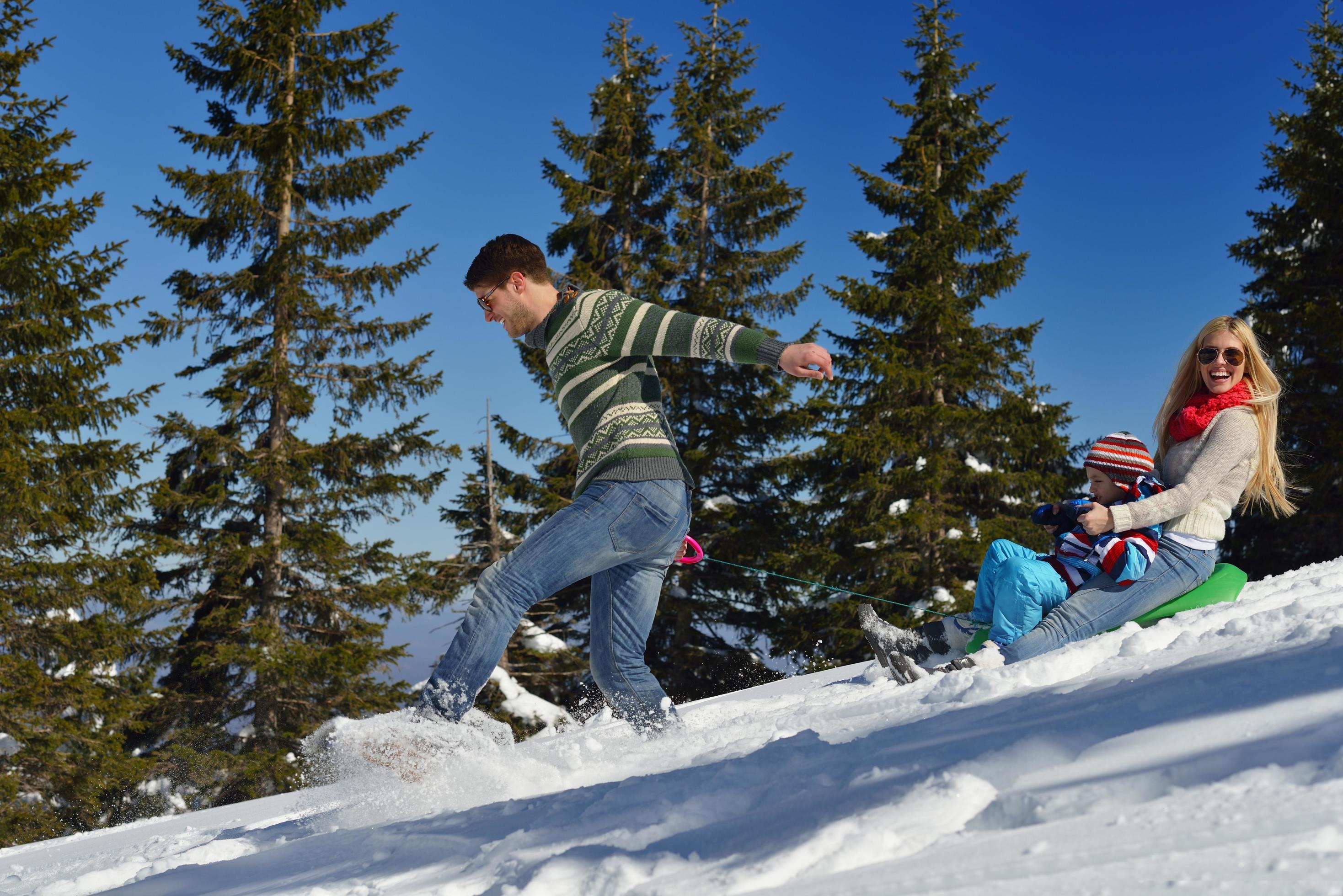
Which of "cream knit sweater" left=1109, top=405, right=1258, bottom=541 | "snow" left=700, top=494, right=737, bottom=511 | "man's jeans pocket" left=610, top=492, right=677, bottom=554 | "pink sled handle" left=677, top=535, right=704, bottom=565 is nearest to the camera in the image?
"man's jeans pocket" left=610, top=492, right=677, bottom=554


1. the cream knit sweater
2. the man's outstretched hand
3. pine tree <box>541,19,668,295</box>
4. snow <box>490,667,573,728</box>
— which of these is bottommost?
snow <box>490,667,573,728</box>

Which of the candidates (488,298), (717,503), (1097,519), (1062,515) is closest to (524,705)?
(717,503)

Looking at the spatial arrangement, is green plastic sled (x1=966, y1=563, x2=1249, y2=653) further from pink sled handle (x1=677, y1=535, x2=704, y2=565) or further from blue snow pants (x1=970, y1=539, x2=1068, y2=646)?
pink sled handle (x1=677, y1=535, x2=704, y2=565)

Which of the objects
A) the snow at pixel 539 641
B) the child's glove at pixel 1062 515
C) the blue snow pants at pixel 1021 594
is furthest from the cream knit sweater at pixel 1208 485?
A: the snow at pixel 539 641

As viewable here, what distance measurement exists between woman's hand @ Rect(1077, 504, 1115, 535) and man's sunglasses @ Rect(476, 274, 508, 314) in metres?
2.49

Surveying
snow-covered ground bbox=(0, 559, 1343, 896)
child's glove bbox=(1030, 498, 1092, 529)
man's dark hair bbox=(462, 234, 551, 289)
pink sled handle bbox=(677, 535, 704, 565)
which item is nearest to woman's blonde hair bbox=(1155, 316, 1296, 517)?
child's glove bbox=(1030, 498, 1092, 529)

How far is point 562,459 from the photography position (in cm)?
1703

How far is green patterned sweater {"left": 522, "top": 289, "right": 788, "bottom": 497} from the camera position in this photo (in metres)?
2.91

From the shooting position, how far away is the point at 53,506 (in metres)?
11.1

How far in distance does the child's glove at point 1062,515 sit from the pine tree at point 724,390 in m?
11.7

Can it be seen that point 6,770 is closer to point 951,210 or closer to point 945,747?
point 945,747

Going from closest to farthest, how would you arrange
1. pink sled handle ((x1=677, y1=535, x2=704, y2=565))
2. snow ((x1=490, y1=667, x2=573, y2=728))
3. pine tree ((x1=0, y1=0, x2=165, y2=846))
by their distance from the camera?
pink sled handle ((x1=677, y1=535, x2=704, y2=565))
pine tree ((x1=0, y1=0, x2=165, y2=846))
snow ((x1=490, y1=667, x2=573, y2=728))

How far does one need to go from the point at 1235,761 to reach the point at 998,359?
16.1 meters

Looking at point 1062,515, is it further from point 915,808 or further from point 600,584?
point 915,808
